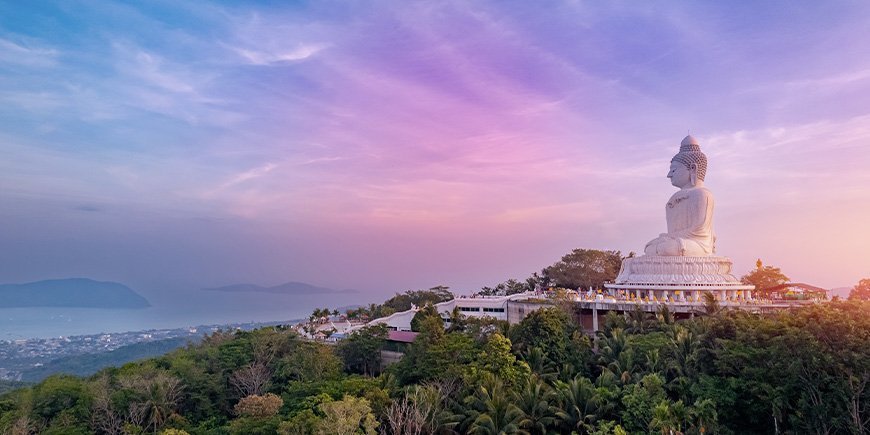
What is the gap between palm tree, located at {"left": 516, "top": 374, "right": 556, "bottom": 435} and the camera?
20.7m

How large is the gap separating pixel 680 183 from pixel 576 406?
26.9 meters

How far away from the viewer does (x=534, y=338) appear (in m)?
27.8

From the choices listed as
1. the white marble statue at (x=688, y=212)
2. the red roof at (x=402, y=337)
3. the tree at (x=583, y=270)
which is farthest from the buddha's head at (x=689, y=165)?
the red roof at (x=402, y=337)

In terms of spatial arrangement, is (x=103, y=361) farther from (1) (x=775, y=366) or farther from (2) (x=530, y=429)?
(1) (x=775, y=366)

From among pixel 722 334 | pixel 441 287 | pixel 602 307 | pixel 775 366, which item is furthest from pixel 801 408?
pixel 441 287

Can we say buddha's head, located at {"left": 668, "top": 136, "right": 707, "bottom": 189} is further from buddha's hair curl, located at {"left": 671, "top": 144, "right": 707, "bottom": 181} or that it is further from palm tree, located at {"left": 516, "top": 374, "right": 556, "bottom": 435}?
palm tree, located at {"left": 516, "top": 374, "right": 556, "bottom": 435}

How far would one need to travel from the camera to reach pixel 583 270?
5234 cm

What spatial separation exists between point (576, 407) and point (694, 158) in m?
27.8

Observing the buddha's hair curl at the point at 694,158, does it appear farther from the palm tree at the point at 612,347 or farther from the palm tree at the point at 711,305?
the palm tree at the point at 612,347

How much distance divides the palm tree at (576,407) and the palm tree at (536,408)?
0.39 m

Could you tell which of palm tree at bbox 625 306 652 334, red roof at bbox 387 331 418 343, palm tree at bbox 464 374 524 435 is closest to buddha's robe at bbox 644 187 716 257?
palm tree at bbox 625 306 652 334

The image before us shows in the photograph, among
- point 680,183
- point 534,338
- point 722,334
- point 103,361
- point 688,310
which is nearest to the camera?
point 722,334

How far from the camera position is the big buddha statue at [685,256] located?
3538 centimetres

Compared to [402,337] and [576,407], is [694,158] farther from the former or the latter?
[576,407]
